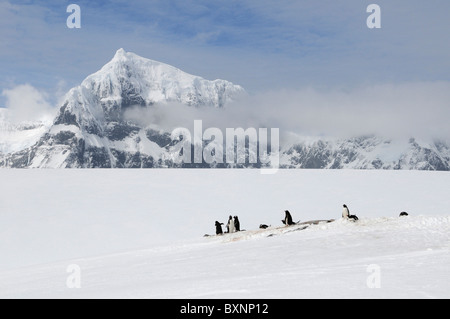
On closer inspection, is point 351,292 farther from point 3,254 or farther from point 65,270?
point 3,254

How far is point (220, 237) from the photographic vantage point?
21.2 metres

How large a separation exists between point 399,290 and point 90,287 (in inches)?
279

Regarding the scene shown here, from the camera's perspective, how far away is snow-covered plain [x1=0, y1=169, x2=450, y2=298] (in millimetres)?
10344

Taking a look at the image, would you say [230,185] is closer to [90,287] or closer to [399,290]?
[90,287]

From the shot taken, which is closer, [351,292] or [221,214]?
[351,292]

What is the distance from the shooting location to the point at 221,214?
37438 millimetres

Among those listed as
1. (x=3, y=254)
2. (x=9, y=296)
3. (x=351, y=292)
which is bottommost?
(x=3, y=254)

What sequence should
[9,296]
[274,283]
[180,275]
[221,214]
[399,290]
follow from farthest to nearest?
[221,214] → [180,275] → [9,296] → [274,283] → [399,290]

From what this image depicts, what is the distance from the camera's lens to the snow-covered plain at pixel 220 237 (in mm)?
10344

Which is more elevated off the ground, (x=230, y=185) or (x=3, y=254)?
(x=230, y=185)
